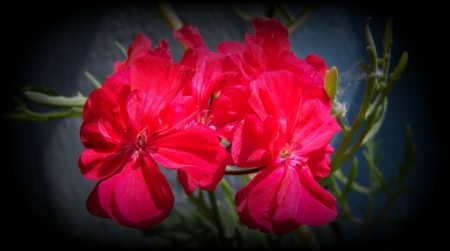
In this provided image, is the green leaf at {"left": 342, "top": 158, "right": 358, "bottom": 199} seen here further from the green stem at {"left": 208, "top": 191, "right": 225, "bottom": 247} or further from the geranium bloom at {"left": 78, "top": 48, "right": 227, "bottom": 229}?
the geranium bloom at {"left": 78, "top": 48, "right": 227, "bottom": 229}

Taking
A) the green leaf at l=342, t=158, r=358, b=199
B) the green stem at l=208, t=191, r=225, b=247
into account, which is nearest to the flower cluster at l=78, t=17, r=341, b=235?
the green stem at l=208, t=191, r=225, b=247

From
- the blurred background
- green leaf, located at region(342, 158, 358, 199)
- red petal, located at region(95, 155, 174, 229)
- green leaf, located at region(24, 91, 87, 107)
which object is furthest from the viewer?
the blurred background

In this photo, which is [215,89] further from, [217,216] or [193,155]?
[217,216]

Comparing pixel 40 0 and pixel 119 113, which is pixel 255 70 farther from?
pixel 40 0

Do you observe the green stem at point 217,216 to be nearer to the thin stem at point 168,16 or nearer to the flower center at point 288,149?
the flower center at point 288,149

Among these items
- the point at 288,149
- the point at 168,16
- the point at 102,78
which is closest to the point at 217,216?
the point at 288,149

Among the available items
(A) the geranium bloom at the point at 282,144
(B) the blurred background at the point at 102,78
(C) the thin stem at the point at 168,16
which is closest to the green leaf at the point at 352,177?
(B) the blurred background at the point at 102,78

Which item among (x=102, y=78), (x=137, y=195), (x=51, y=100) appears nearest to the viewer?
(x=137, y=195)

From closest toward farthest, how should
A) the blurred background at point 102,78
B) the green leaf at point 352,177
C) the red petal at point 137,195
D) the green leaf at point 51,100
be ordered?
the red petal at point 137,195, the green leaf at point 51,100, the green leaf at point 352,177, the blurred background at point 102,78
